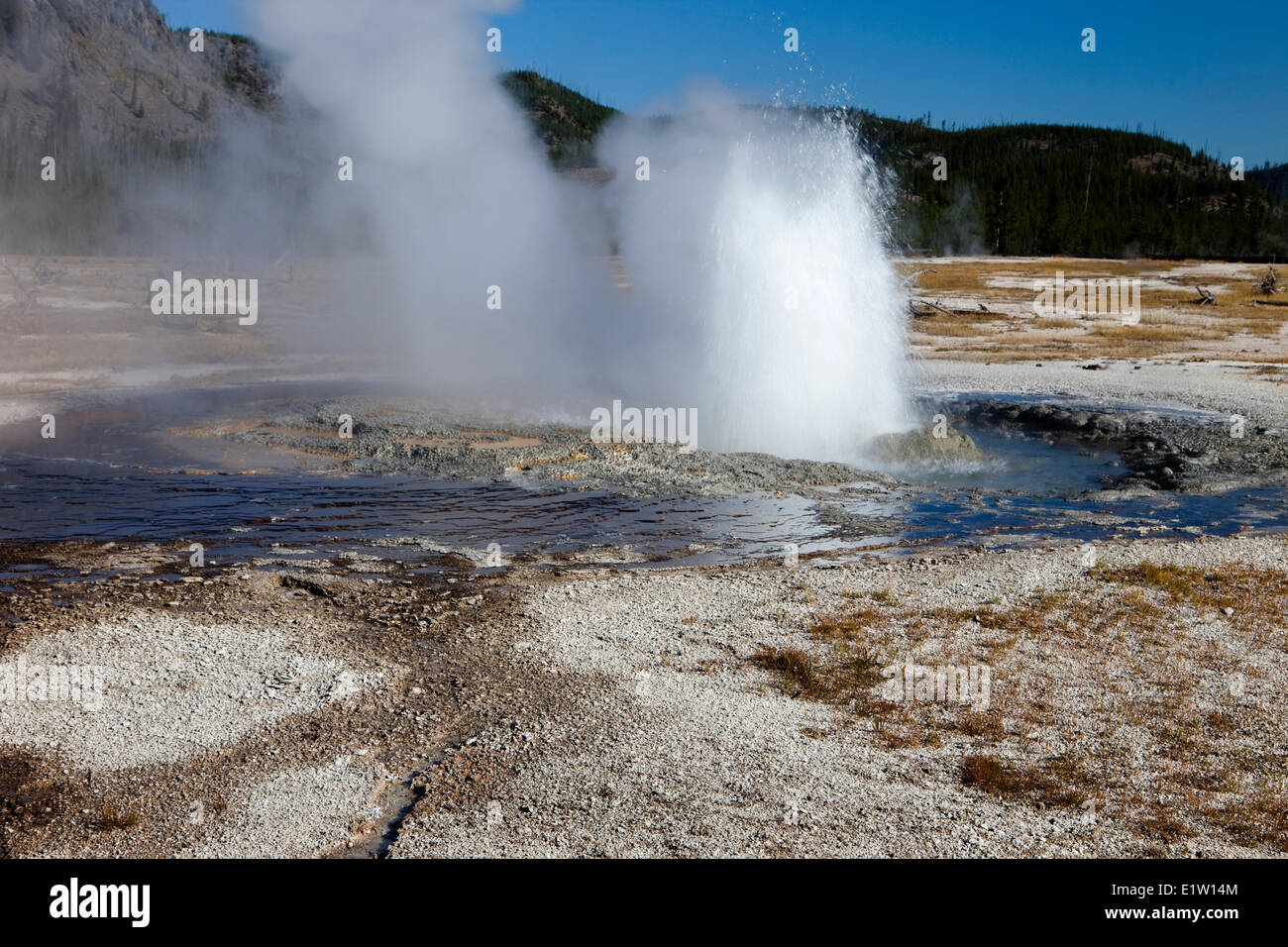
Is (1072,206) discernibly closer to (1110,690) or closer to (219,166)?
(219,166)

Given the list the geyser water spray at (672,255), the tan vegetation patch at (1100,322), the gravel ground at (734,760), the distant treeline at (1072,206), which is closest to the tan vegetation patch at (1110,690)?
the gravel ground at (734,760)

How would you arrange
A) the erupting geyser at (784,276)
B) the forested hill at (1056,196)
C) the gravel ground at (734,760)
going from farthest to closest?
the forested hill at (1056,196) → the erupting geyser at (784,276) → the gravel ground at (734,760)

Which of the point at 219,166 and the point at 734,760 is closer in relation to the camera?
the point at 734,760

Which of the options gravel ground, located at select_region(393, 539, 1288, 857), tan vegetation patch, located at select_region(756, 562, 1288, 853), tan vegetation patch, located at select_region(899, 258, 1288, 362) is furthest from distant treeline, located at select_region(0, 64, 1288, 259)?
gravel ground, located at select_region(393, 539, 1288, 857)

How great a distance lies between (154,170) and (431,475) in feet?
112

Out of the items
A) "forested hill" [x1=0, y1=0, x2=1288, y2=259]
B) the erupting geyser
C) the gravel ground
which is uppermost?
"forested hill" [x1=0, y1=0, x2=1288, y2=259]

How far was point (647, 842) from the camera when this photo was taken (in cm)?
511

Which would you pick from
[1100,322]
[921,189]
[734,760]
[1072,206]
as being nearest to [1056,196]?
[1072,206]

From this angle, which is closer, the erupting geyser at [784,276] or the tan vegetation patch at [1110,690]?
the tan vegetation patch at [1110,690]

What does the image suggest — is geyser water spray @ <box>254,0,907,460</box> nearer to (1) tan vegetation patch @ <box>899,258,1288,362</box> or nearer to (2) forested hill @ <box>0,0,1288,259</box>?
(2) forested hill @ <box>0,0,1288,259</box>

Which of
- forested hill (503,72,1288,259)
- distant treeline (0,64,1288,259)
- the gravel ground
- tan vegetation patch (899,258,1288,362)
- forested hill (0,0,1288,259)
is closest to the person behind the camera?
the gravel ground

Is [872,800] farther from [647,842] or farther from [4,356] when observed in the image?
[4,356]

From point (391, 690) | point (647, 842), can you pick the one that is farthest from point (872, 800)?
point (391, 690)

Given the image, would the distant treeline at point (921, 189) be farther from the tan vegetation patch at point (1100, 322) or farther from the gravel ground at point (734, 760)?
the gravel ground at point (734, 760)
